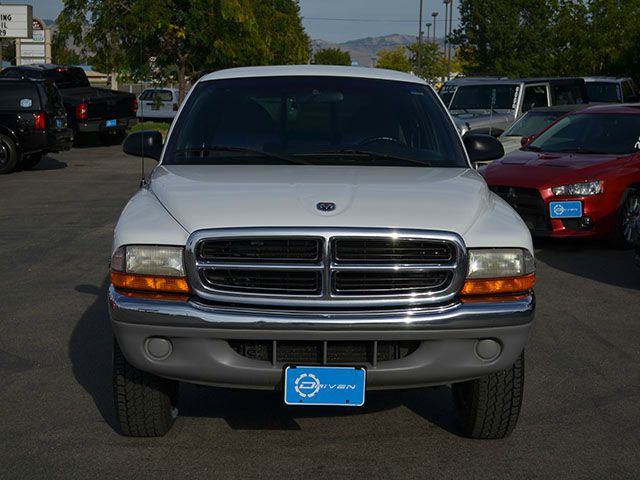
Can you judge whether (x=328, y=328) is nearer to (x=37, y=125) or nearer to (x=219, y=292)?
(x=219, y=292)

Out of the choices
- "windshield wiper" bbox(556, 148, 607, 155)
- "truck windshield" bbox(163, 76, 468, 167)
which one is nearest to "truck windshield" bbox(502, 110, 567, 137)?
"windshield wiper" bbox(556, 148, 607, 155)

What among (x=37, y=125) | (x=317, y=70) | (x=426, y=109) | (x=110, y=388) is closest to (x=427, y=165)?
(x=426, y=109)

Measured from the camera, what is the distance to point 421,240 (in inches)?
183

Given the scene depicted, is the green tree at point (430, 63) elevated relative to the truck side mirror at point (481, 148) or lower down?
elevated

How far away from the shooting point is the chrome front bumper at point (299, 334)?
456 cm

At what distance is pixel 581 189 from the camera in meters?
11.6

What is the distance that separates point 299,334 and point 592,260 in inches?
281

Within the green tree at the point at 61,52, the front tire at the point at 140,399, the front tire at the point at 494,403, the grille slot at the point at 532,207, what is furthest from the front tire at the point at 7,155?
the front tire at the point at 494,403

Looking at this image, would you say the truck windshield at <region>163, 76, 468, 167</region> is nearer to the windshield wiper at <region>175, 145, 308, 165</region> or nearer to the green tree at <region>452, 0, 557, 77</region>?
the windshield wiper at <region>175, 145, 308, 165</region>

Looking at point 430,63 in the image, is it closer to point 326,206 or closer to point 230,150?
point 230,150

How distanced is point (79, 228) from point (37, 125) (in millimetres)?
7904

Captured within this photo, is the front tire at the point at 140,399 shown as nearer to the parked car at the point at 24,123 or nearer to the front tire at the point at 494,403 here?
the front tire at the point at 494,403

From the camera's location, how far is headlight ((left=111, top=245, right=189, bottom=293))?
15.4 feet

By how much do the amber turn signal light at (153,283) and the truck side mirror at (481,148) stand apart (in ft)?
7.73
